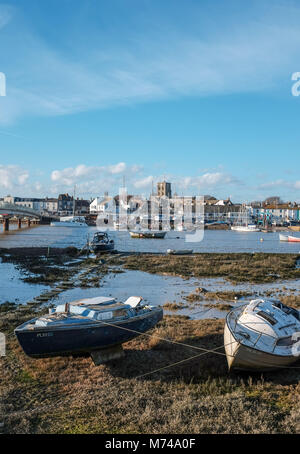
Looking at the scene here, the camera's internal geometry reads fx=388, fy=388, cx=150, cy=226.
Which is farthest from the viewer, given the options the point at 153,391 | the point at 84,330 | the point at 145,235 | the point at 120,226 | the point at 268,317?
the point at 120,226

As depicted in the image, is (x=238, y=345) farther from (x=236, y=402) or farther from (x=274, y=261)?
(x=274, y=261)

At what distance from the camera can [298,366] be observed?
1196 centimetres

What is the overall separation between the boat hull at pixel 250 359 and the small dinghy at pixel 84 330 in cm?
329

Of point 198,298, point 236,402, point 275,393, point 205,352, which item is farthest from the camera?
point 198,298

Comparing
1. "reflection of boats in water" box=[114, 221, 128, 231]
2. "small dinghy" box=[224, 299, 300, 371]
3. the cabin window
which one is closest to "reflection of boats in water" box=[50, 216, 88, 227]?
"reflection of boats in water" box=[114, 221, 128, 231]

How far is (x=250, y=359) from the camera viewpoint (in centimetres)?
1085

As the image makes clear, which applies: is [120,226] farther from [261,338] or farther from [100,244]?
[261,338]

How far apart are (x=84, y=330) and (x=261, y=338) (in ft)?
17.1

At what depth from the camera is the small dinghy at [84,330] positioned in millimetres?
10922

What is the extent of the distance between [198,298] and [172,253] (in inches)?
1073

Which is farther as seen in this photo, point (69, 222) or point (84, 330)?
point (69, 222)

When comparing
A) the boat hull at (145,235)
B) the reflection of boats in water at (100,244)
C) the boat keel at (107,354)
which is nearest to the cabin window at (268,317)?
the boat keel at (107,354)

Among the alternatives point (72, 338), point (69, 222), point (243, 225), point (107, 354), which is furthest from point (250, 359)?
point (243, 225)
